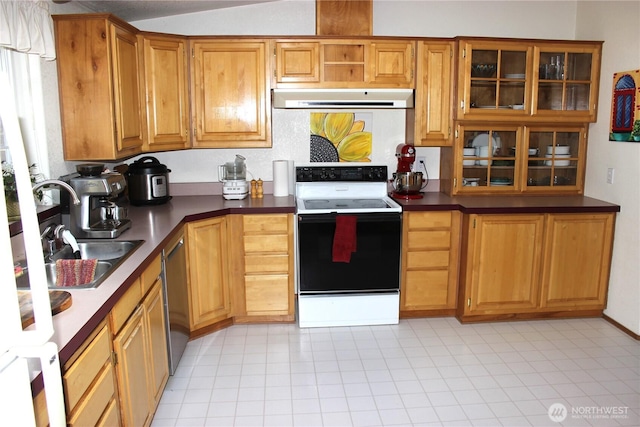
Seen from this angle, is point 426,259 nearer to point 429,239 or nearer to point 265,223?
point 429,239

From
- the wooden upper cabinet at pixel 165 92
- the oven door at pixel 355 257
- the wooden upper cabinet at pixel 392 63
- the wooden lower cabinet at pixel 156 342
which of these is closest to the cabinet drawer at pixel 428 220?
the oven door at pixel 355 257

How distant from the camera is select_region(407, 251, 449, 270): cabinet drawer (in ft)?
12.0

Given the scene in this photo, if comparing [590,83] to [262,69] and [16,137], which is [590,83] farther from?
[16,137]

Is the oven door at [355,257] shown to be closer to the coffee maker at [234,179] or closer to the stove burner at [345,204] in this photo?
the stove burner at [345,204]

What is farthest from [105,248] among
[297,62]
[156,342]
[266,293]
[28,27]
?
[297,62]

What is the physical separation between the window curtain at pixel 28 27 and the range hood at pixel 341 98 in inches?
58.7

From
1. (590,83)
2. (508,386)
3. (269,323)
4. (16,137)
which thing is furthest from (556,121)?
(16,137)

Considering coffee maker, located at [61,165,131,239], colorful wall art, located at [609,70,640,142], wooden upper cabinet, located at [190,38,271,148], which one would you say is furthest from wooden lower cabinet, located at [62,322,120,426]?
colorful wall art, located at [609,70,640,142]

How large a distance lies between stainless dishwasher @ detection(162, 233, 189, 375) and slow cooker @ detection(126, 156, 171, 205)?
598 mm

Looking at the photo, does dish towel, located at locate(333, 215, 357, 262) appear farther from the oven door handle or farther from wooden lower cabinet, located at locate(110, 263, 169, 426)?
wooden lower cabinet, located at locate(110, 263, 169, 426)

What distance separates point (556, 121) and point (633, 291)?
1329 millimetres

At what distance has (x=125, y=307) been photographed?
1976mm

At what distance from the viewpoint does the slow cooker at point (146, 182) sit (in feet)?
11.4

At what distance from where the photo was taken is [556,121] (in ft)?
12.5
